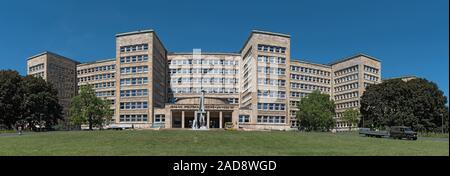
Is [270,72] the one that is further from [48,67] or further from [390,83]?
[48,67]

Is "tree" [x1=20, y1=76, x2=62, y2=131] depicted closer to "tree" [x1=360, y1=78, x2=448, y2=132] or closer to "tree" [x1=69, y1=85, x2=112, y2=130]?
"tree" [x1=69, y1=85, x2=112, y2=130]

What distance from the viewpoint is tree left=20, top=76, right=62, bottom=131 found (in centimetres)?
8638

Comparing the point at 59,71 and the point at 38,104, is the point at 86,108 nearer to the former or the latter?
the point at 38,104

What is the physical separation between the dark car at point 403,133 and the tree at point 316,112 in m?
43.8

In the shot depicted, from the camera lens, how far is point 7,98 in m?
83.4

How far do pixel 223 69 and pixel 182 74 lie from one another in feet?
45.9

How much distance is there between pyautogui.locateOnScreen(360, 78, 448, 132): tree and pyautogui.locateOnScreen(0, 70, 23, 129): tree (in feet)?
271

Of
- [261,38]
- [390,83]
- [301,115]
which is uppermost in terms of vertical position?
[261,38]

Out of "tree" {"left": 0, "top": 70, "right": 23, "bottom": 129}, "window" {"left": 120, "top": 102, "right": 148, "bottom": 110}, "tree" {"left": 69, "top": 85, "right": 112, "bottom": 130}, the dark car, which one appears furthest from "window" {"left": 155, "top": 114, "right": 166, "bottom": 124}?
the dark car

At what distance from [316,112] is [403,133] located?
155ft

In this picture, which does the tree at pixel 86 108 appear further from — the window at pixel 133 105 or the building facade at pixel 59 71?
the building facade at pixel 59 71

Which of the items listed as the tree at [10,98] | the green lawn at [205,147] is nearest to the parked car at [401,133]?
the green lawn at [205,147]

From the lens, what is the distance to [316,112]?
97.6m
